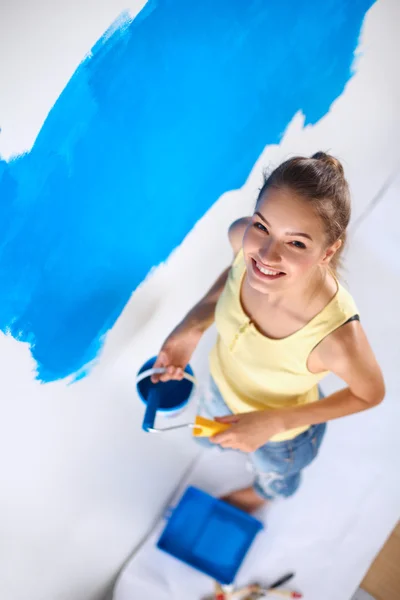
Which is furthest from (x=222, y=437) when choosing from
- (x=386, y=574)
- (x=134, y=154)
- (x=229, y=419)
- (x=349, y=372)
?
(x=386, y=574)

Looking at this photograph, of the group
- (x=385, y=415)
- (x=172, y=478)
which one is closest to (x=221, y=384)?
(x=172, y=478)

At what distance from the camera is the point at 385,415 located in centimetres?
156

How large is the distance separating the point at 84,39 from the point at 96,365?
490 millimetres

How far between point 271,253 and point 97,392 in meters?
0.40

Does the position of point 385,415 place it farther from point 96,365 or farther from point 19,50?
point 19,50

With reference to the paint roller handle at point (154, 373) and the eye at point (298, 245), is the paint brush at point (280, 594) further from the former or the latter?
the eye at point (298, 245)

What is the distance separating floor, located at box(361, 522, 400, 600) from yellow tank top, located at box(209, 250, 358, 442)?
57 cm

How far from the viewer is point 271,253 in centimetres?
69

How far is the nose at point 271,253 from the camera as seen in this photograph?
0.70 m

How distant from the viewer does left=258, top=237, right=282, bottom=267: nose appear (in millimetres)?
695

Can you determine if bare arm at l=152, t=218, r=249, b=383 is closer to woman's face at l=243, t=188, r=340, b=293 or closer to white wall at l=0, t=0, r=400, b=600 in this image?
white wall at l=0, t=0, r=400, b=600

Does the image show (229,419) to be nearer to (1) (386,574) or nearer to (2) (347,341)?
(2) (347,341)

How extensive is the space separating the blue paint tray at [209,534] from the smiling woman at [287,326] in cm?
34

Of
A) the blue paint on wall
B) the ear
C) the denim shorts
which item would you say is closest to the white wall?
the blue paint on wall
